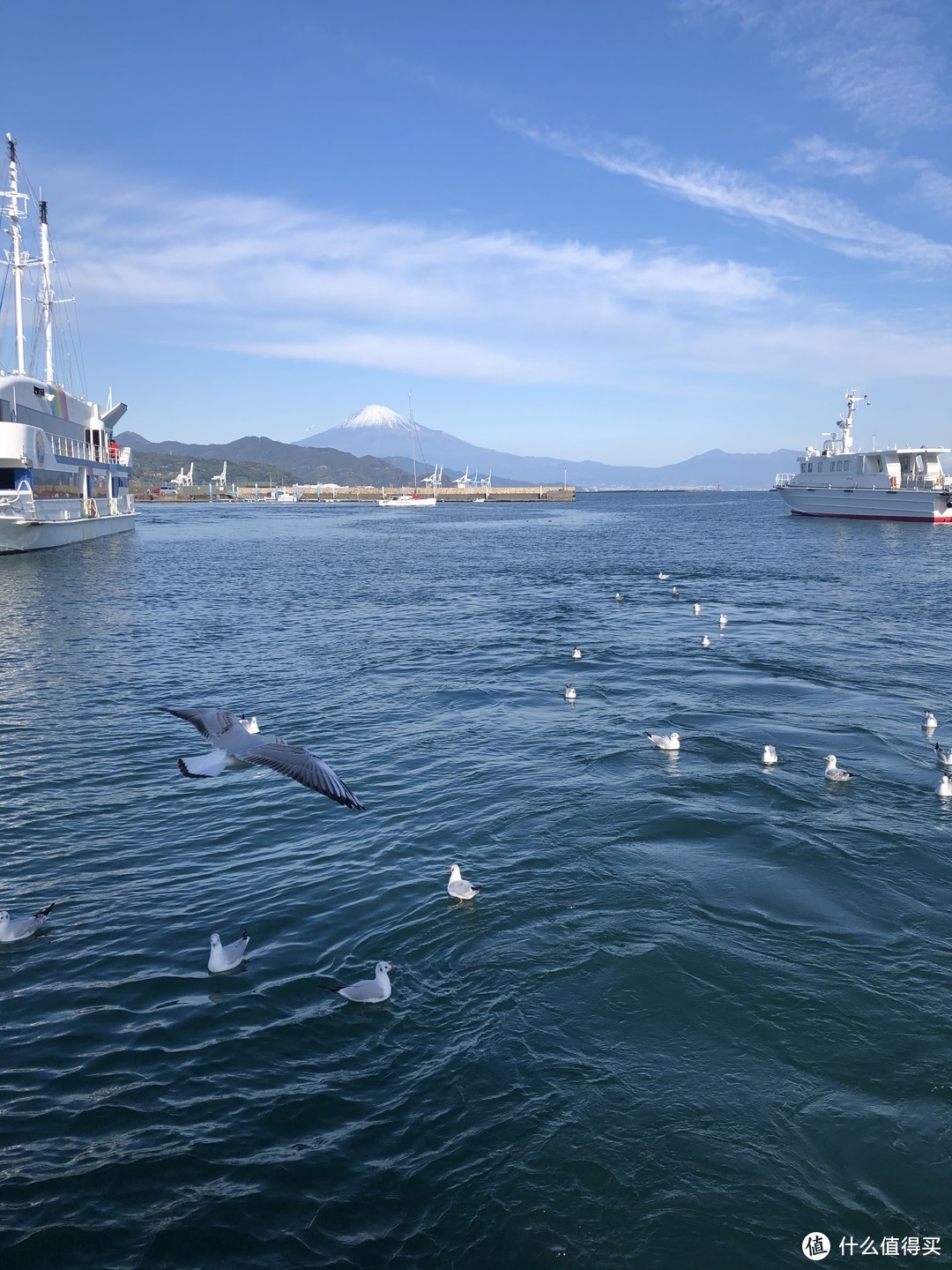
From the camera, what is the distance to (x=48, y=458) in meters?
55.9

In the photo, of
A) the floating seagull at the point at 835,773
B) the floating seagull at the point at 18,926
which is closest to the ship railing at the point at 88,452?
the floating seagull at the point at 18,926

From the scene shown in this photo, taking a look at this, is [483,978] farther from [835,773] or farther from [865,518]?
[865,518]

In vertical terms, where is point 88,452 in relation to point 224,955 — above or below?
above

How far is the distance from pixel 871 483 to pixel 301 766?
94.0 metres

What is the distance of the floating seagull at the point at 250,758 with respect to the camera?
850 cm

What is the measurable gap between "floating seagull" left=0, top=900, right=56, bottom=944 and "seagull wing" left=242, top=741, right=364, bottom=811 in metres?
3.25

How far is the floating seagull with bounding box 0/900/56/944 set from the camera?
9.83m

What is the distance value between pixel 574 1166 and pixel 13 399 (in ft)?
187

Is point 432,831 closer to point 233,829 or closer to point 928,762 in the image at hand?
point 233,829

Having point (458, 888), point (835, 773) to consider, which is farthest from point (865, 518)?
point (458, 888)

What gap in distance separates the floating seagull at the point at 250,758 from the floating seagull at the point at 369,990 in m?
1.82

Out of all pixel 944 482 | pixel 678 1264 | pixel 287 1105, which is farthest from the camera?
pixel 944 482

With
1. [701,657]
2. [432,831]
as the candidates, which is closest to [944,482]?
[701,657]

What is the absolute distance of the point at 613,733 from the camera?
17.9m
